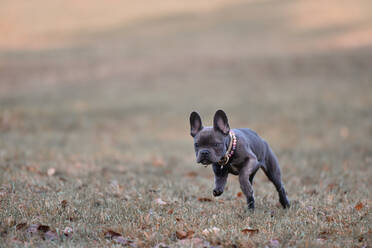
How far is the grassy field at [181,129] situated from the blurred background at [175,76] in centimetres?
13

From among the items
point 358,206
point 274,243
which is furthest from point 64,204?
point 358,206

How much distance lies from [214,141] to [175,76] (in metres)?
26.4

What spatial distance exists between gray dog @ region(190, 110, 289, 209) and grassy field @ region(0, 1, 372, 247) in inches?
16.5

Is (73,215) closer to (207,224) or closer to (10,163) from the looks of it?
(207,224)

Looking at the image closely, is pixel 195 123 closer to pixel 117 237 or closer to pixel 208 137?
pixel 208 137

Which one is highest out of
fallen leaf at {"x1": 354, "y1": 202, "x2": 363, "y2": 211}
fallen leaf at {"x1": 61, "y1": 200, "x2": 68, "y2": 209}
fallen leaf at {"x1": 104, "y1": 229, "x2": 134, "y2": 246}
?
fallen leaf at {"x1": 104, "y1": 229, "x2": 134, "y2": 246}

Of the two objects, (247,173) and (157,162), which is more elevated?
(247,173)

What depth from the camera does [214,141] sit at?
527 cm

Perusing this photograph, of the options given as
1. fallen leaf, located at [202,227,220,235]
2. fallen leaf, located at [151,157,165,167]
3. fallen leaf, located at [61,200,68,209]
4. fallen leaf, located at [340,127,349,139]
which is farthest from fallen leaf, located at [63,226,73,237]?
fallen leaf, located at [340,127,349,139]

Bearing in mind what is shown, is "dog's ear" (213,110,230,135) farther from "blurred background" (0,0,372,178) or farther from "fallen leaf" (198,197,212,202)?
"blurred background" (0,0,372,178)

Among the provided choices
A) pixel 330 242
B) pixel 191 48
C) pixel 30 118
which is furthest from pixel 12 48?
pixel 330 242

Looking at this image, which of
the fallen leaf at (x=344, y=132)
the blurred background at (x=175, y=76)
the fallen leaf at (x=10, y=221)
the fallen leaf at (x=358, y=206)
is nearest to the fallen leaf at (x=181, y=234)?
the fallen leaf at (x=10, y=221)

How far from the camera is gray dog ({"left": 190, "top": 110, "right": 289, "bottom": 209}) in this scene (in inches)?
206

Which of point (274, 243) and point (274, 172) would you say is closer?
point (274, 243)
